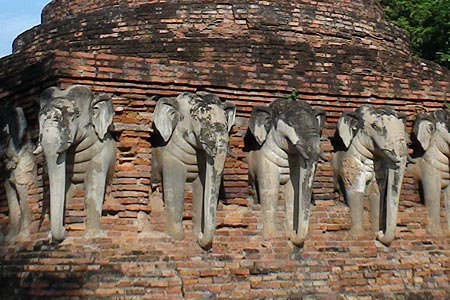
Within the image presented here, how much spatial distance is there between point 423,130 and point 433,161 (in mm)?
362

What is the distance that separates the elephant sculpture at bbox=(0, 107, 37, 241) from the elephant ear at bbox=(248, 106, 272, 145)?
2107mm

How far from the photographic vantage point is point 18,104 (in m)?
7.12

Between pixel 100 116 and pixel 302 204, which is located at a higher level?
pixel 100 116

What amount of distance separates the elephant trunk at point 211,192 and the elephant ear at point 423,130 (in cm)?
229

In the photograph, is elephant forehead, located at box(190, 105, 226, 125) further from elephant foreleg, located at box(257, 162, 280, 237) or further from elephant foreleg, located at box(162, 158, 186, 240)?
elephant foreleg, located at box(257, 162, 280, 237)

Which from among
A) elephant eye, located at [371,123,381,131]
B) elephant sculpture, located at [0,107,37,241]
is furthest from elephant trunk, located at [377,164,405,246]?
elephant sculpture, located at [0,107,37,241]

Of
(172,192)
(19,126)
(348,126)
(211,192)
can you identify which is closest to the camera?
(211,192)

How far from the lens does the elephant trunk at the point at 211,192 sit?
21.5 feet

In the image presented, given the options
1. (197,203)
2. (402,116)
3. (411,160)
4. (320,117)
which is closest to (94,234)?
(197,203)

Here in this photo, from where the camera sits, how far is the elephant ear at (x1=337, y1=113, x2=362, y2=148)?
23.9 ft

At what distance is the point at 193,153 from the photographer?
6.73 m

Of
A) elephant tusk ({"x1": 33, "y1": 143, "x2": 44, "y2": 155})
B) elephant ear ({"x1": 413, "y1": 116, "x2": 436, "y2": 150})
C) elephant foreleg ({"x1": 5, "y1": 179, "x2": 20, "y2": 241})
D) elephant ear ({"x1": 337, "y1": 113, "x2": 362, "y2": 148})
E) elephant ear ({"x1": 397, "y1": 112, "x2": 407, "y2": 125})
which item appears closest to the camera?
elephant tusk ({"x1": 33, "y1": 143, "x2": 44, "y2": 155})

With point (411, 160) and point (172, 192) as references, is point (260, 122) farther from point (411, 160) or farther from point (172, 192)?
point (411, 160)

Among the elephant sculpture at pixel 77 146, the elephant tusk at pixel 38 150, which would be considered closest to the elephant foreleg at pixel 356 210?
the elephant sculpture at pixel 77 146
